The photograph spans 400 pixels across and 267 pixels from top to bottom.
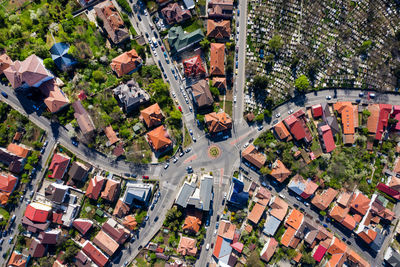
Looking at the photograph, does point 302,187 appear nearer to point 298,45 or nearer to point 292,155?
point 292,155

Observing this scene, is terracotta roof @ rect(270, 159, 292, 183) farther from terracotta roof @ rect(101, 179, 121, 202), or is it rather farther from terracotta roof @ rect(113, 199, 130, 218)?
terracotta roof @ rect(101, 179, 121, 202)

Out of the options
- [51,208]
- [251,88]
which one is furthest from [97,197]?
[251,88]

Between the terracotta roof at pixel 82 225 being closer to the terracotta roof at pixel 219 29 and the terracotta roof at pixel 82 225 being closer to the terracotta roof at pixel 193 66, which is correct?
the terracotta roof at pixel 193 66

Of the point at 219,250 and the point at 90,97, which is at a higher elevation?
the point at 90,97

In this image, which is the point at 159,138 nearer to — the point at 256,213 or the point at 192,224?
the point at 192,224

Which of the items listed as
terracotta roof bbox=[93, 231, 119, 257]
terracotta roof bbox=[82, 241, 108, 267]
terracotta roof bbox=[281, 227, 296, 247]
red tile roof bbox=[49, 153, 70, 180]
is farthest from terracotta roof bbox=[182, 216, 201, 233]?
red tile roof bbox=[49, 153, 70, 180]

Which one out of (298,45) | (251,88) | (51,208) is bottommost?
(51,208)

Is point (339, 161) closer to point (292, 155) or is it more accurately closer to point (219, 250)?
point (292, 155)
